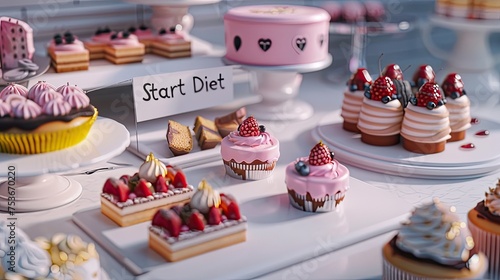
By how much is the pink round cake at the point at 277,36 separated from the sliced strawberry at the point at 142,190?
85cm

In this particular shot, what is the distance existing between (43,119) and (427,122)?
986 millimetres

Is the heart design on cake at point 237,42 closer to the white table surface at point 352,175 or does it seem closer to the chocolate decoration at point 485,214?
the white table surface at point 352,175

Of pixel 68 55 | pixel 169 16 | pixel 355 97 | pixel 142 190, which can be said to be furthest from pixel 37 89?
pixel 169 16

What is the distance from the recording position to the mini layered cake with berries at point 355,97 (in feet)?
6.42

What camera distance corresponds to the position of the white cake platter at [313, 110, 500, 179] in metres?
1.76

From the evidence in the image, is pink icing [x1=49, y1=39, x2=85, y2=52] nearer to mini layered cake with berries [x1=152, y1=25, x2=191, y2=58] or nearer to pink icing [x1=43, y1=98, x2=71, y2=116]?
mini layered cake with berries [x1=152, y1=25, x2=191, y2=58]

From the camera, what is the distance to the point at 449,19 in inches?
101

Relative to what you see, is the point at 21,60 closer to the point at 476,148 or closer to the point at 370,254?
the point at 370,254

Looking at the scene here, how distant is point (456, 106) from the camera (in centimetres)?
188

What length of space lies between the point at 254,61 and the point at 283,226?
2.84ft

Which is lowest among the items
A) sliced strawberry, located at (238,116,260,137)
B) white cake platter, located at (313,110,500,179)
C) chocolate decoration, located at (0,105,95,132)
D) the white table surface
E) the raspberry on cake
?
the white table surface

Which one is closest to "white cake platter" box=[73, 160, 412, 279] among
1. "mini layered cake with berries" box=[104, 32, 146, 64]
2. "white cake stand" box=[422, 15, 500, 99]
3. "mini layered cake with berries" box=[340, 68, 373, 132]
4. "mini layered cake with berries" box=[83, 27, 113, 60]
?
"mini layered cake with berries" box=[340, 68, 373, 132]

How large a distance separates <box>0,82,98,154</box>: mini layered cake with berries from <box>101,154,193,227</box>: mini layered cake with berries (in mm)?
142

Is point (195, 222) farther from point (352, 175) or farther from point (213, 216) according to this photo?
point (352, 175)
